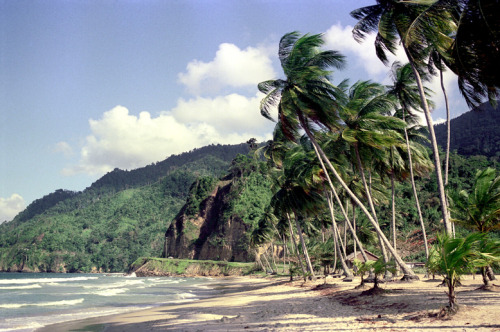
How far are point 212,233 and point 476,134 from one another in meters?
101

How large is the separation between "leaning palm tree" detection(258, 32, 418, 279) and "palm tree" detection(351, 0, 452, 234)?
219 centimetres

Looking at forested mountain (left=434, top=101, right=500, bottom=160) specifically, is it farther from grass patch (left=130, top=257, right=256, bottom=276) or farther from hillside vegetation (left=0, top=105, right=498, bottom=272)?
grass patch (left=130, top=257, right=256, bottom=276)

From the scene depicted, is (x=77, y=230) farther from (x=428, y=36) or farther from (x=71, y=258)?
(x=428, y=36)

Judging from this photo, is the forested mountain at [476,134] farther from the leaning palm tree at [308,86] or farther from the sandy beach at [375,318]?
the sandy beach at [375,318]

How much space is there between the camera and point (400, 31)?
1572 centimetres

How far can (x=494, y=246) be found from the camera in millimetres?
9672

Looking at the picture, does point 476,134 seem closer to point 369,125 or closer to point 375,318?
point 369,125

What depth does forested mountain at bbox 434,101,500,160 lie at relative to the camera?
370 feet

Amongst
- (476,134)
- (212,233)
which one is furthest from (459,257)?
(476,134)

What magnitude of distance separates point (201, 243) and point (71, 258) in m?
86.8

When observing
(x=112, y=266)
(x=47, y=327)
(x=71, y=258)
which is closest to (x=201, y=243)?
(x=112, y=266)

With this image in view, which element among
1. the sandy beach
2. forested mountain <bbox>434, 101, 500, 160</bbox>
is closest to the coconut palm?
the sandy beach

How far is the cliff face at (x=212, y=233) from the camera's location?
105 meters

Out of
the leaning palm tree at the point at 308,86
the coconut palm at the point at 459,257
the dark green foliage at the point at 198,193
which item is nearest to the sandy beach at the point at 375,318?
the coconut palm at the point at 459,257
